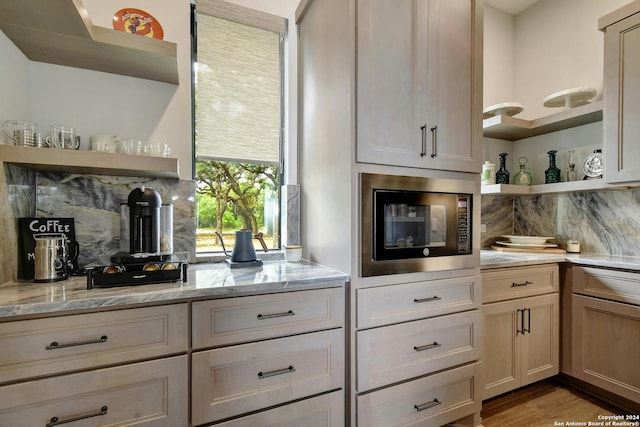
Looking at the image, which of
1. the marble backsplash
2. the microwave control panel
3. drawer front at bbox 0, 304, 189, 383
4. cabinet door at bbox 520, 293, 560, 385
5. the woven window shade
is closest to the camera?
drawer front at bbox 0, 304, 189, 383

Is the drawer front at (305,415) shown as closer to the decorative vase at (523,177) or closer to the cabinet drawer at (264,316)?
the cabinet drawer at (264,316)

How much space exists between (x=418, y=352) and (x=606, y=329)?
1.39 metres

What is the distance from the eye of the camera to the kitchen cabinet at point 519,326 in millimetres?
1932

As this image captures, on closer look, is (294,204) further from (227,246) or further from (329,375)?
(329,375)

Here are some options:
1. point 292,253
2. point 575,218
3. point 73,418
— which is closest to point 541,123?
point 575,218

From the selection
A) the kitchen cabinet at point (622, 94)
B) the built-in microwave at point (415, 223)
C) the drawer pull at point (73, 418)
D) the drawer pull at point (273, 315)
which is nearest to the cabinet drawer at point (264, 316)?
the drawer pull at point (273, 315)

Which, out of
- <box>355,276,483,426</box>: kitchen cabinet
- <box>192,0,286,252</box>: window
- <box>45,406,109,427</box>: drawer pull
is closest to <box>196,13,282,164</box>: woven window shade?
<box>192,0,286,252</box>: window

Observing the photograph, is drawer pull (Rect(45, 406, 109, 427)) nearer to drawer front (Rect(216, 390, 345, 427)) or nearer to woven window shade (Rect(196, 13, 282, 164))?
drawer front (Rect(216, 390, 345, 427))

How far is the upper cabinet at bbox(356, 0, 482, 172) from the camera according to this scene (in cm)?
146

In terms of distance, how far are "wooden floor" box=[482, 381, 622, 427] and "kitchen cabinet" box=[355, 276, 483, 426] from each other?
296mm

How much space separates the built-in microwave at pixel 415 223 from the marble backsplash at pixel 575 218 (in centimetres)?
135

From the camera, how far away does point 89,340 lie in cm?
106

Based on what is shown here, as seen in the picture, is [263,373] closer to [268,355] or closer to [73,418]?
[268,355]

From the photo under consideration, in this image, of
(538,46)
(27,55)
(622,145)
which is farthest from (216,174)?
(538,46)
